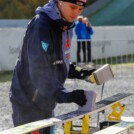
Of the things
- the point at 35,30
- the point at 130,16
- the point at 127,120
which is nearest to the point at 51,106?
the point at 35,30

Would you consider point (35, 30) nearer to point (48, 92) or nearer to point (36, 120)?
point (48, 92)

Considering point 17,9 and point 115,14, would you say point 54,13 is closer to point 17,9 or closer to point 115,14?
point 115,14

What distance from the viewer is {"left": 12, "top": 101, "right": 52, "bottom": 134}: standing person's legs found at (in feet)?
11.4

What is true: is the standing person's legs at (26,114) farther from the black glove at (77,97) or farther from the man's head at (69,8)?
the man's head at (69,8)

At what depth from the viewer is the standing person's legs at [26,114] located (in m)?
3.49

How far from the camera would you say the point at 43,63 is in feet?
10.7

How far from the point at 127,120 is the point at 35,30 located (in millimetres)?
1611

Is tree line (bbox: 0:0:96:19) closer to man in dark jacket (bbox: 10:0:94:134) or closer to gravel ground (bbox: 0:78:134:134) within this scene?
gravel ground (bbox: 0:78:134:134)

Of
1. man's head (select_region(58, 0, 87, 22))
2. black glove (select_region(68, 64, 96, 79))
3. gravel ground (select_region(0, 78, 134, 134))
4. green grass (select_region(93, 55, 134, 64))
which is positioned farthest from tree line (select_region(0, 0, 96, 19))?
man's head (select_region(58, 0, 87, 22))

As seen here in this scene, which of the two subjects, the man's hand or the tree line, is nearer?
the man's hand

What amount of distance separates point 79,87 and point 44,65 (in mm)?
7221

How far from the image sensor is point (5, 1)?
101 ft

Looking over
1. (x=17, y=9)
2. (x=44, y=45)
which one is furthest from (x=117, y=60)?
(x=17, y=9)

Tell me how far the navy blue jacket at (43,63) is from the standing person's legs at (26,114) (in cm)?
5
